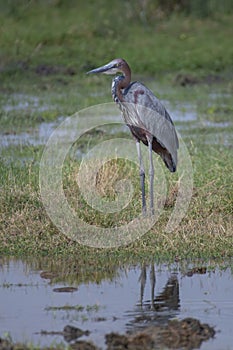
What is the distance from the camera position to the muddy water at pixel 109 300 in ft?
18.0

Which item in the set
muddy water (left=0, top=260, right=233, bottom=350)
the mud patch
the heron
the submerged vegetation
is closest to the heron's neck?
the heron

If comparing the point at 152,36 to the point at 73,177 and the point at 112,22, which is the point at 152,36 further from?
the point at 73,177

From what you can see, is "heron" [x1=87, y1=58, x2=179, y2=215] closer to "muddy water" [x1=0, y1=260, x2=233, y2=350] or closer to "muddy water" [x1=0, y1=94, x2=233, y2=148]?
"muddy water" [x1=0, y1=260, x2=233, y2=350]

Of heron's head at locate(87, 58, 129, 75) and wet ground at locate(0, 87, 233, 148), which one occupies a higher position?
heron's head at locate(87, 58, 129, 75)

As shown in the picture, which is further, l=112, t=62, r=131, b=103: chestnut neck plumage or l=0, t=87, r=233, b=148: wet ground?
l=0, t=87, r=233, b=148: wet ground

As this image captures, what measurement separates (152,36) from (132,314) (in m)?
13.0

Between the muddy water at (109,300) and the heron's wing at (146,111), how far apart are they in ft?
4.56

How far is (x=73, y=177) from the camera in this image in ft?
28.7

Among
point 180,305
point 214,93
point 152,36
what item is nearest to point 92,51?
point 152,36

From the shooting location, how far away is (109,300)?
610 cm

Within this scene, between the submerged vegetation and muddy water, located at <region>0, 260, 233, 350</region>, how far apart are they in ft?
1.19

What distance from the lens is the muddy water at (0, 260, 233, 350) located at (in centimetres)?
550

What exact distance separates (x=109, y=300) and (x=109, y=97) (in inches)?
328

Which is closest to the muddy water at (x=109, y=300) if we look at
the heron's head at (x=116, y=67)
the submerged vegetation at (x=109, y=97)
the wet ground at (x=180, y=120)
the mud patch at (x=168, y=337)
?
the mud patch at (x=168, y=337)
